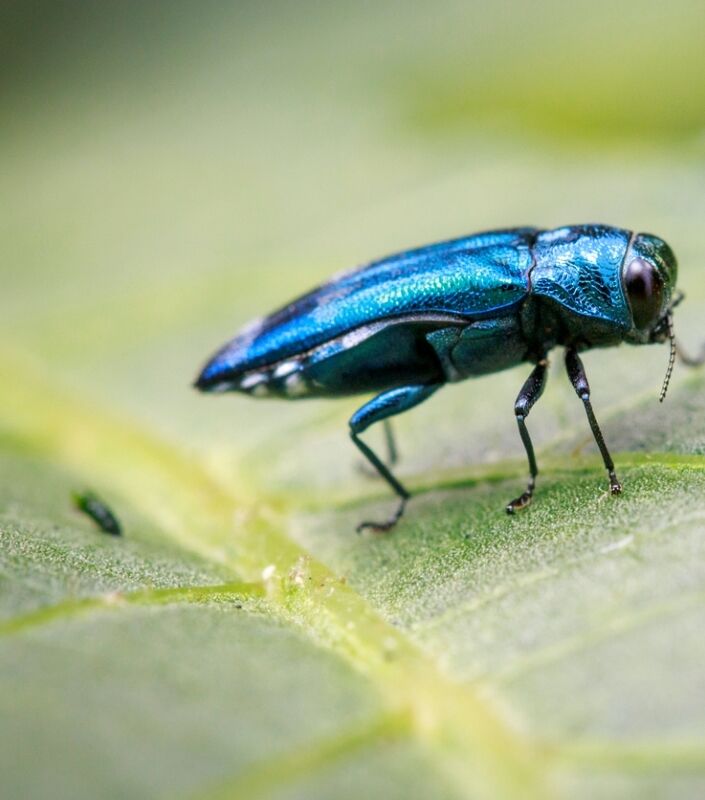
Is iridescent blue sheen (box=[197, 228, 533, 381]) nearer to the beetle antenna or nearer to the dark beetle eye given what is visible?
the dark beetle eye

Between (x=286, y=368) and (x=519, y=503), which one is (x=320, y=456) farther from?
(x=519, y=503)

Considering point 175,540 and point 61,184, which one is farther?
point 61,184

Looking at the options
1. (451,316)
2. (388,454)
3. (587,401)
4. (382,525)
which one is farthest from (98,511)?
(587,401)

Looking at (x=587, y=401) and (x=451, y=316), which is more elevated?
(x=451, y=316)

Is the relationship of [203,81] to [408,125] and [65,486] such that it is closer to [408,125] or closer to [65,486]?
[408,125]

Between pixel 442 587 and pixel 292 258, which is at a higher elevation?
pixel 292 258

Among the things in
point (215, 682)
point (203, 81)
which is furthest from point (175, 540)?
point (203, 81)
